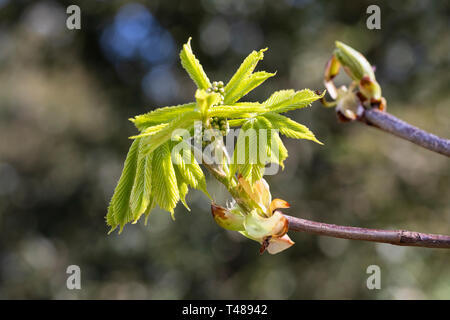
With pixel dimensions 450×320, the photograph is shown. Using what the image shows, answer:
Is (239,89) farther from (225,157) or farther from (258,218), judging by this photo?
(258,218)

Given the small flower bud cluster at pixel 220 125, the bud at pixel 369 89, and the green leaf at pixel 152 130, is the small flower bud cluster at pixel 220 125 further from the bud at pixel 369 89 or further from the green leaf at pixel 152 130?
the bud at pixel 369 89

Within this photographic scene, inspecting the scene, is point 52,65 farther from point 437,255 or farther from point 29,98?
point 437,255

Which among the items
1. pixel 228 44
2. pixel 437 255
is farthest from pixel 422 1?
pixel 437 255

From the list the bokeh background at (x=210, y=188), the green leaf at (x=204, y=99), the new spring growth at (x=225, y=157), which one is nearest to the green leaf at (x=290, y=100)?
the new spring growth at (x=225, y=157)

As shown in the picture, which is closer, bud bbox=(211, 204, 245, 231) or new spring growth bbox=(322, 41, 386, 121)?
bud bbox=(211, 204, 245, 231)

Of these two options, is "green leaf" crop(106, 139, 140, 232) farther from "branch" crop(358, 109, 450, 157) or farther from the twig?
"branch" crop(358, 109, 450, 157)

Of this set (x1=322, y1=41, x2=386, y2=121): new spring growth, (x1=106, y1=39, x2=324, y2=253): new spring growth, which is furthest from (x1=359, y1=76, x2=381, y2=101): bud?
(x1=106, y1=39, x2=324, y2=253): new spring growth
